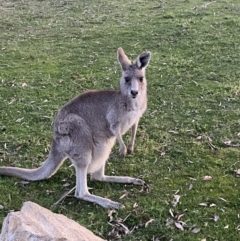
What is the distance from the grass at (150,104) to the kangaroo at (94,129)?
11 cm

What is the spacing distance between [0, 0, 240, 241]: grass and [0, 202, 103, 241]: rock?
91 cm

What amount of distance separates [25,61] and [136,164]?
3999 mm

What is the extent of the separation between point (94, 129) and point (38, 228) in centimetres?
172

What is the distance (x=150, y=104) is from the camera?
6254 mm

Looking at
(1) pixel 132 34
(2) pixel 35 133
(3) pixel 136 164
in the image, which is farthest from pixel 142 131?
Answer: (1) pixel 132 34

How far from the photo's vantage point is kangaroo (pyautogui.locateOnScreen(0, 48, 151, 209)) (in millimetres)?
4211

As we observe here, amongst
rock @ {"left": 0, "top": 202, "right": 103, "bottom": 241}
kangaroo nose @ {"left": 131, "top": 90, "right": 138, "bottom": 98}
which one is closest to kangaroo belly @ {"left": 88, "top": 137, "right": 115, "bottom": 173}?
kangaroo nose @ {"left": 131, "top": 90, "right": 138, "bottom": 98}

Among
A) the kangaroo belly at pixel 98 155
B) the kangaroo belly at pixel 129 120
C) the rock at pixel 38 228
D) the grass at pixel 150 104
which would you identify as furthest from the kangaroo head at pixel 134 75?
the rock at pixel 38 228

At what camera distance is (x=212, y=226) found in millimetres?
3912

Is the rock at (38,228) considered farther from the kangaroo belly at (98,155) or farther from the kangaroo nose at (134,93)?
the kangaroo nose at (134,93)

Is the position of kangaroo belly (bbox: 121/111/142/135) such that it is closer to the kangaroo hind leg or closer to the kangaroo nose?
the kangaroo nose

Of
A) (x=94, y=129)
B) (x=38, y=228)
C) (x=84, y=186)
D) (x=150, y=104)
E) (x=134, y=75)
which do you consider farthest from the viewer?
(x=150, y=104)

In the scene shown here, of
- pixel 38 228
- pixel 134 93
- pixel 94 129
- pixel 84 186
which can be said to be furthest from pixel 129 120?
pixel 38 228

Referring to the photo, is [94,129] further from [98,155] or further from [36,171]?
[36,171]
